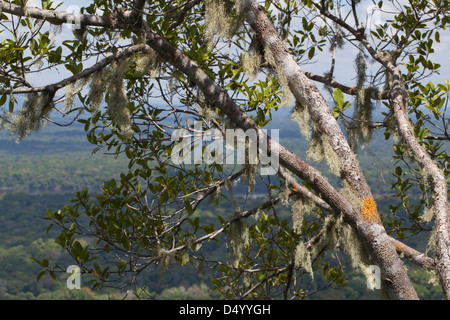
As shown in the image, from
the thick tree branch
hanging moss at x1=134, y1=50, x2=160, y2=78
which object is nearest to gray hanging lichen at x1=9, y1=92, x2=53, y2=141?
the thick tree branch

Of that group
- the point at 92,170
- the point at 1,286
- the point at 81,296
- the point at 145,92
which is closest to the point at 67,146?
the point at 92,170

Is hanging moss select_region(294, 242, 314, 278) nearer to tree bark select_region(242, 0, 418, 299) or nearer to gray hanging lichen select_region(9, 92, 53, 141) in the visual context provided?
tree bark select_region(242, 0, 418, 299)

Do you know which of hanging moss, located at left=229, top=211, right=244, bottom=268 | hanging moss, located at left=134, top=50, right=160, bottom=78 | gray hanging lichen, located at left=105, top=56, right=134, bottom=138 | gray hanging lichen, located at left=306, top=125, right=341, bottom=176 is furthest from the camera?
hanging moss, located at left=229, top=211, right=244, bottom=268

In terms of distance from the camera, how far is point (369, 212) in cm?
225

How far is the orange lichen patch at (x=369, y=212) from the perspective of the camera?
2.24m

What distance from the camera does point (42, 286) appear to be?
55.5 meters

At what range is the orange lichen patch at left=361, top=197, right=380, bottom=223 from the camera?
2.24m

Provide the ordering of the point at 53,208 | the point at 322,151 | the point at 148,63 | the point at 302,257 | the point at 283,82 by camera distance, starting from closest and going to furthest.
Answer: the point at 283,82
the point at 322,151
the point at 148,63
the point at 302,257
the point at 53,208

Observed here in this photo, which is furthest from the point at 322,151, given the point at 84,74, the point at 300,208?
the point at 84,74

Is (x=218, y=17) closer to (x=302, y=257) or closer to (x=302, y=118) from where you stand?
(x=302, y=118)

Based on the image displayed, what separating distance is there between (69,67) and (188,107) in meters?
1.27

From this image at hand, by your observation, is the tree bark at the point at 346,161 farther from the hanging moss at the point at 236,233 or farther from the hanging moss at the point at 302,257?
the hanging moss at the point at 236,233

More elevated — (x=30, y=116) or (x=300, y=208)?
(x=30, y=116)

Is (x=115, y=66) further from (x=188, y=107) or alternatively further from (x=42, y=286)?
(x=42, y=286)
